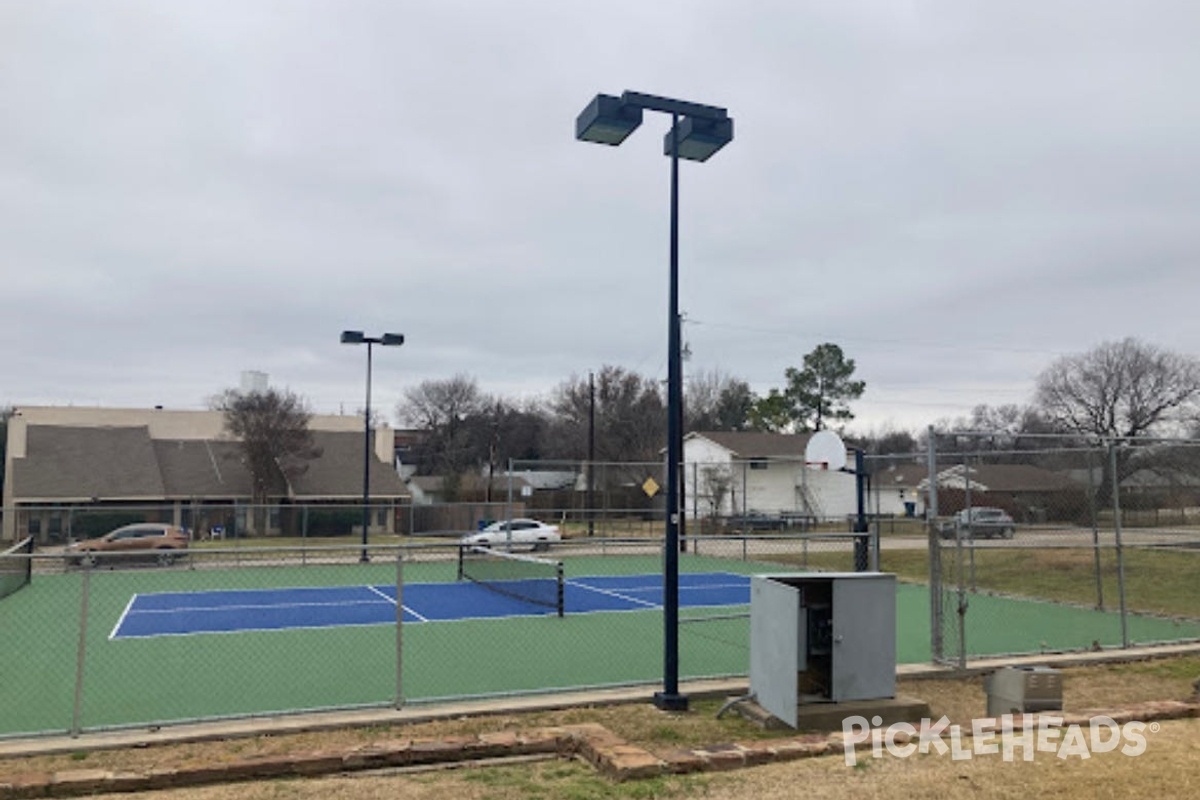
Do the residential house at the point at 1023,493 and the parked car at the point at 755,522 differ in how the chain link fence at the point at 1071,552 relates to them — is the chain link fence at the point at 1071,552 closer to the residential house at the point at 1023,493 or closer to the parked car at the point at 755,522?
the residential house at the point at 1023,493

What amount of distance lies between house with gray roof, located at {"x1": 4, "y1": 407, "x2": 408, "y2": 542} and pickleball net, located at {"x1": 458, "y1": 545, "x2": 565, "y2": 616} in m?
18.3

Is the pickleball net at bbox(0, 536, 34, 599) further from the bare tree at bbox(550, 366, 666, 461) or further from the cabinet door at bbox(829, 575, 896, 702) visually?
the bare tree at bbox(550, 366, 666, 461)

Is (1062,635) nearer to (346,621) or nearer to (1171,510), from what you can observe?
(1171,510)

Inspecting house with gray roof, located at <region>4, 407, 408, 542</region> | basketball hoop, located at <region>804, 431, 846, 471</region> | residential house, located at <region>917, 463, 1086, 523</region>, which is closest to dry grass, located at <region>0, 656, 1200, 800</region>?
residential house, located at <region>917, 463, 1086, 523</region>

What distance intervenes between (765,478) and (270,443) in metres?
26.2

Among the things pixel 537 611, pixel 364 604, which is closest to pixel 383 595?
pixel 364 604

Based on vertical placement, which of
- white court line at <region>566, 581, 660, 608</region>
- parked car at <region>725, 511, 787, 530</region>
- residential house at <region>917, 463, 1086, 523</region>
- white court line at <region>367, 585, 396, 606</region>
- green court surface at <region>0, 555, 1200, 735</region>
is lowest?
white court line at <region>367, 585, 396, 606</region>

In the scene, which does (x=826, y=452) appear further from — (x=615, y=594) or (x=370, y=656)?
(x=370, y=656)

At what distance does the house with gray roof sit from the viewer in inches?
1651

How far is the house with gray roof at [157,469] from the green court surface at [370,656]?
25.1 m

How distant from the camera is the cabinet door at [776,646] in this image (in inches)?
309

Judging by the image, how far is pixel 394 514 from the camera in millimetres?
44688

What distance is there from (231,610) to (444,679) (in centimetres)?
806

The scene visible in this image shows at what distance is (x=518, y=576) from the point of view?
64.1 ft
